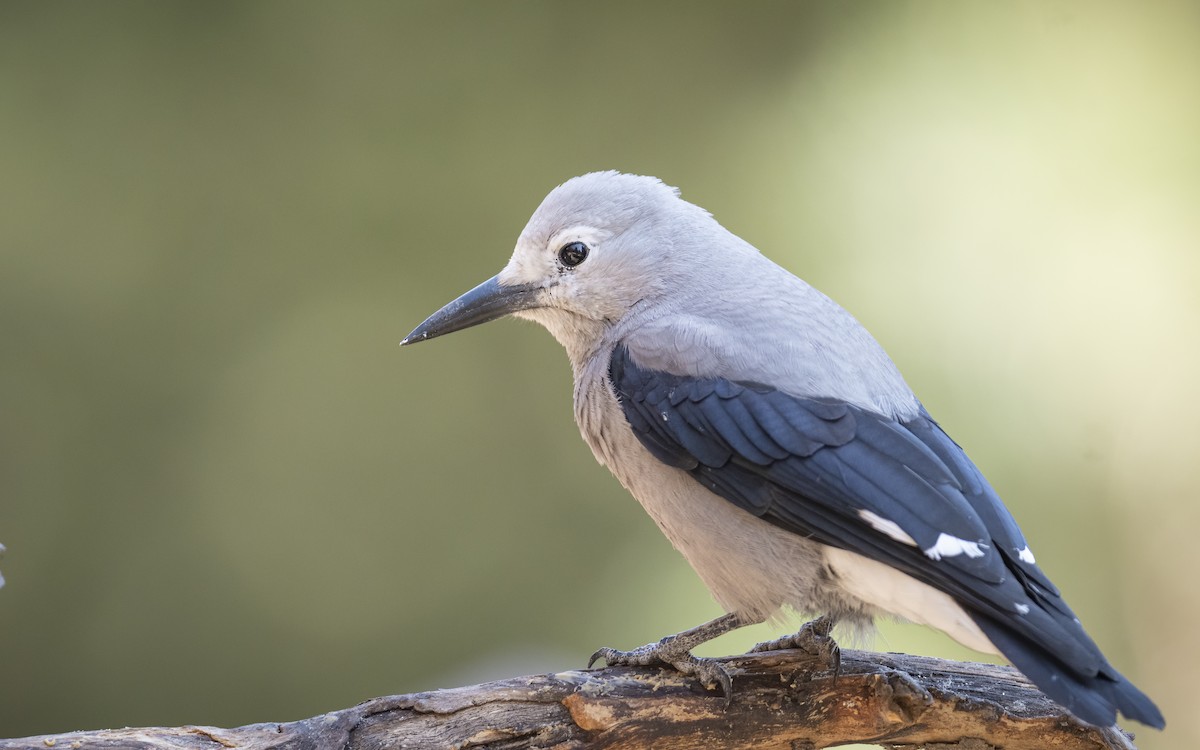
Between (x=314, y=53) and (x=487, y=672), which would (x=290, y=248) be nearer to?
(x=314, y=53)

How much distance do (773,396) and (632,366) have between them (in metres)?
0.35

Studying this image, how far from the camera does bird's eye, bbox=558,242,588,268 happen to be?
2820mm

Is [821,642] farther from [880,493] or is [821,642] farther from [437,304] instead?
[437,304]

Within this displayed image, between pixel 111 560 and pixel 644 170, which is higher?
pixel 644 170

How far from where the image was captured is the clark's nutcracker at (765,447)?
80.4 inches

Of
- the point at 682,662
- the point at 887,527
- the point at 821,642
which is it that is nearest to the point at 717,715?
the point at 682,662

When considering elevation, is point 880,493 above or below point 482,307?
below

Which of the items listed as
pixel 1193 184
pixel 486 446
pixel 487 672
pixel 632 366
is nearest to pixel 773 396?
pixel 632 366

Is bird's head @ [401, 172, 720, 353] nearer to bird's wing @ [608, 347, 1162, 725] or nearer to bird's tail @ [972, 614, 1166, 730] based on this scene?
bird's wing @ [608, 347, 1162, 725]

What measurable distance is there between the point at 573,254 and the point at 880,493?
1.04 meters

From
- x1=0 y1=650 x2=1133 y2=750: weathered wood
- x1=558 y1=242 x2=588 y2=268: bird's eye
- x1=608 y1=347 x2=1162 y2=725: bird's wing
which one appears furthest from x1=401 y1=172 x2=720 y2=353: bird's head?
x1=0 y1=650 x2=1133 y2=750: weathered wood

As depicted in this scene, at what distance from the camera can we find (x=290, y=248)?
4777mm

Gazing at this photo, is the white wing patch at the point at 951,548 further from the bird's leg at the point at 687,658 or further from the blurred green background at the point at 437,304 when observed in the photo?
the blurred green background at the point at 437,304

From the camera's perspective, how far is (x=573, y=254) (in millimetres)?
2824
